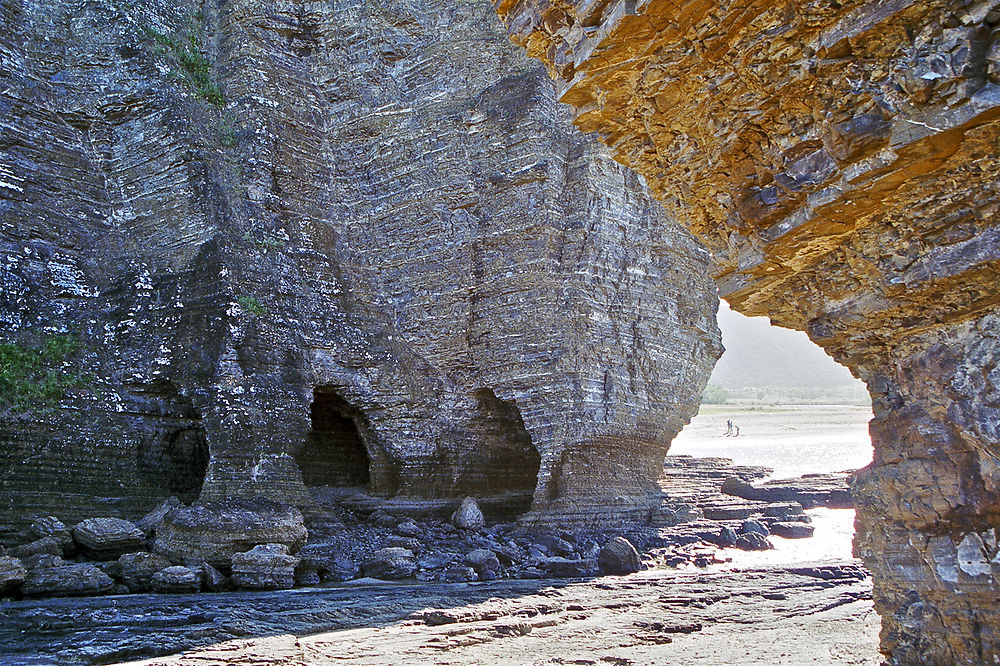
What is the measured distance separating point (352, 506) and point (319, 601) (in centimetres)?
577

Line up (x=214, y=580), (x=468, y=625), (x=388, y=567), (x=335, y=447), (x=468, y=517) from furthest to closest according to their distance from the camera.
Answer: (x=335, y=447) < (x=468, y=517) < (x=388, y=567) < (x=214, y=580) < (x=468, y=625)

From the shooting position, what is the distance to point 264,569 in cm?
1156

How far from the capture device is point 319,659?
7.49 meters

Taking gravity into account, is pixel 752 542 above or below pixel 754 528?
below

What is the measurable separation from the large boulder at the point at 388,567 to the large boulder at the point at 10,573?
4.50 metres

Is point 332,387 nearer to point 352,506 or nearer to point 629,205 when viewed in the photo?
point 352,506

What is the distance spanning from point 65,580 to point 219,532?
207 cm

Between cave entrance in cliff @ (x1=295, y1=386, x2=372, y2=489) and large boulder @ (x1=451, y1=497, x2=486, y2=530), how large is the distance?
206 cm

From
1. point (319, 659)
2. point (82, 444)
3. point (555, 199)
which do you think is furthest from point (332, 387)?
point (319, 659)

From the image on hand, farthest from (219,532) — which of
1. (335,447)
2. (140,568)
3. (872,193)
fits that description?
(872,193)

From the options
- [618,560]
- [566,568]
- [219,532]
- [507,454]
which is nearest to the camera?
[219,532]

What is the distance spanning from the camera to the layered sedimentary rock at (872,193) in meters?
3.58

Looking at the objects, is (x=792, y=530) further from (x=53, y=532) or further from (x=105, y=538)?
(x=53, y=532)

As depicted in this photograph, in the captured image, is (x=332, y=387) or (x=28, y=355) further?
(x=332, y=387)
